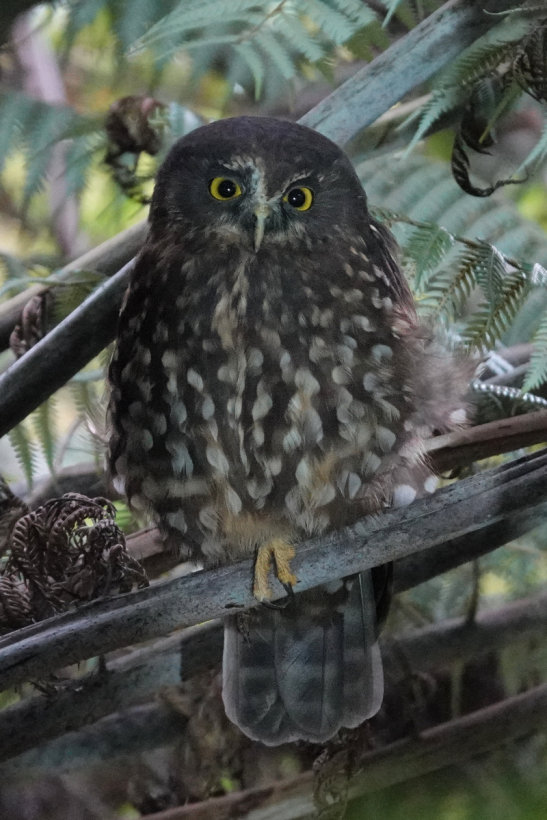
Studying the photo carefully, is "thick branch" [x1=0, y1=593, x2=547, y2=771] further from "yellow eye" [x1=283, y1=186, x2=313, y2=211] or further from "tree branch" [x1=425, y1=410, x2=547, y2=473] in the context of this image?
"yellow eye" [x1=283, y1=186, x2=313, y2=211]

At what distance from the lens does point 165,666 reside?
1.87m

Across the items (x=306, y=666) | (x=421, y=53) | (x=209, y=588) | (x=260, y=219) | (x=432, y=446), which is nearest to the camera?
(x=209, y=588)

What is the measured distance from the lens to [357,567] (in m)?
1.33

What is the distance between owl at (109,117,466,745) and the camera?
1593 mm

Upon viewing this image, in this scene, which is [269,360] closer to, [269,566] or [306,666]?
[269,566]

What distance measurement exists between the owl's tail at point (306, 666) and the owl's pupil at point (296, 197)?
0.76m

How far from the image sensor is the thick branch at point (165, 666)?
1697 millimetres

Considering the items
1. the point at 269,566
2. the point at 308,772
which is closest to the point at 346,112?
the point at 269,566

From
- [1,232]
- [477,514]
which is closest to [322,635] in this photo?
[477,514]

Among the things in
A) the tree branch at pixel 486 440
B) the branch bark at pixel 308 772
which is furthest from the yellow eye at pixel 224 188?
the branch bark at pixel 308 772

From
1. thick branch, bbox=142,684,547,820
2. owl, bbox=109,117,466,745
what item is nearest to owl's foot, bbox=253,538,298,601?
owl, bbox=109,117,466,745

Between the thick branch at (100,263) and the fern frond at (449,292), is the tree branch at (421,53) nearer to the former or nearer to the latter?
the fern frond at (449,292)

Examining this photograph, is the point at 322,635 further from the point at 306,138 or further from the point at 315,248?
the point at 306,138

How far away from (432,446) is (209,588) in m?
0.62
